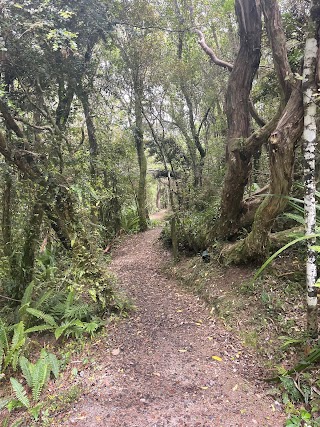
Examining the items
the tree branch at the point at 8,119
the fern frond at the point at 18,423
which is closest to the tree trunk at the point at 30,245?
the tree branch at the point at 8,119

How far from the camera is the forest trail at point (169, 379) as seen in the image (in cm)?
262

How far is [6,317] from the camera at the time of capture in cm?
426

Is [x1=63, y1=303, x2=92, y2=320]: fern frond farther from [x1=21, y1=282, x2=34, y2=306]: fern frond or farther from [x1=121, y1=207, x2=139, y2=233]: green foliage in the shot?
[x1=121, y1=207, x2=139, y2=233]: green foliage

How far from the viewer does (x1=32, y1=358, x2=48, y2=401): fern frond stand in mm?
2998

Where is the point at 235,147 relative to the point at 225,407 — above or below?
above

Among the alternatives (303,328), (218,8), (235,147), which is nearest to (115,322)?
(303,328)

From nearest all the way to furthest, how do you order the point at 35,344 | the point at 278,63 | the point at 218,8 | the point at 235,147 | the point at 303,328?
the point at 303,328 → the point at 35,344 → the point at 278,63 → the point at 235,147 → the point at 218,8

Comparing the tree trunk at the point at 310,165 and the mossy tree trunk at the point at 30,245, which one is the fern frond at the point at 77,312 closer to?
the mossy tree trunk at the point at 30,245

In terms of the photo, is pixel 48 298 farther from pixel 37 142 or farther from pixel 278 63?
pixel 278 63

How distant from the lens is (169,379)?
3.08 m

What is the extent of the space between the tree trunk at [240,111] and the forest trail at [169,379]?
210 centimetres

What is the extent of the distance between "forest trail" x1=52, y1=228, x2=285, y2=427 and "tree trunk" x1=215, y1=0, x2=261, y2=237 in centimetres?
210

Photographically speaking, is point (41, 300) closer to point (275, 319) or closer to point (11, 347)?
point (11, 347)

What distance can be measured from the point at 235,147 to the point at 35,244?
3.96m
